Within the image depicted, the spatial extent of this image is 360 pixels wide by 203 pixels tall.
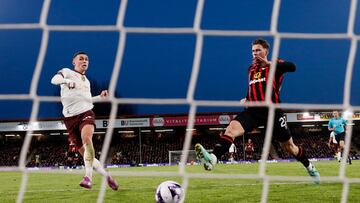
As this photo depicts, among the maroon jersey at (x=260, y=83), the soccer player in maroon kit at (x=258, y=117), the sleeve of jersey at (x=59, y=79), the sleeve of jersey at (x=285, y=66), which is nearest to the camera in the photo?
the sleeve of jersey at (x=285, y=66)

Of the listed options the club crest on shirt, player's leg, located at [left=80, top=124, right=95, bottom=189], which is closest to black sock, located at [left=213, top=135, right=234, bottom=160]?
the club crest on shirt

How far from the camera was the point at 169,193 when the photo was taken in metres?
4.05

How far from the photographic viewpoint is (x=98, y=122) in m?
34.8

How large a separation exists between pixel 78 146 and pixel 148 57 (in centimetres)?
4098

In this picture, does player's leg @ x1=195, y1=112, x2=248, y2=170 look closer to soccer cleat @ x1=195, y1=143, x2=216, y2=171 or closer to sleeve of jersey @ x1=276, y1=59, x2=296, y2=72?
soccer cleat @ x1=195, y1=143, x2=216, y2=171

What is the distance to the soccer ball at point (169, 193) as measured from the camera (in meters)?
4.01

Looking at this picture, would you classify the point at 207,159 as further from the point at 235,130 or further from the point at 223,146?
the point at 235,130

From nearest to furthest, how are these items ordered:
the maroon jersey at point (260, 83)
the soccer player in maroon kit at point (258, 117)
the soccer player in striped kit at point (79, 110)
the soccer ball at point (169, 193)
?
the soccer ball at point (169, 193), the soccer player in maroon kit at point (258, 117), the maroon jersey at point (260, 83), the soccer player in striped kit at point (79, 110)

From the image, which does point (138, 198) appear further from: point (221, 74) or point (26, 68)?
point (26, 68)

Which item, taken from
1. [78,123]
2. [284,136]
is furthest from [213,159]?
[78,123]

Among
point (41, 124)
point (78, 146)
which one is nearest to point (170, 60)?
point (41, 124)

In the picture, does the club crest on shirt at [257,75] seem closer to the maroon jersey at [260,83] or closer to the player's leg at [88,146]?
the maroon jersey at [260,83]

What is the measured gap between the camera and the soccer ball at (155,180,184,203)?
13.2 ft

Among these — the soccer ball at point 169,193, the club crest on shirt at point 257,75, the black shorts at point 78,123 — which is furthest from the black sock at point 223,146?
the black shorts at point 78,123
